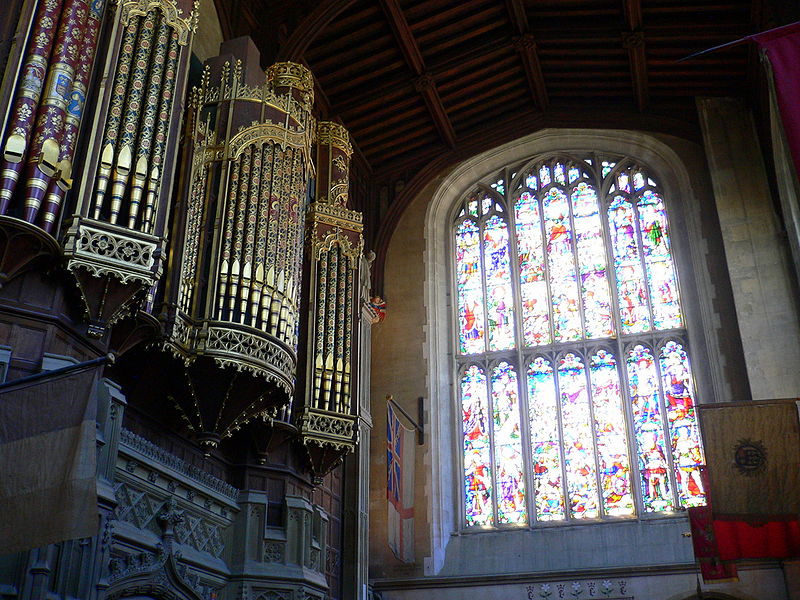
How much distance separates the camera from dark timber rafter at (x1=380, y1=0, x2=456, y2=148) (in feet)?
47.1

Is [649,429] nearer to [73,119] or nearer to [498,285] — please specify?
[498,285]

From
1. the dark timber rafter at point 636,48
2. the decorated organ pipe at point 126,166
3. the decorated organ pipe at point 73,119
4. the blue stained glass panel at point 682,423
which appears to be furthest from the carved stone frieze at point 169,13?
the blue stained glass panel at point 682,423

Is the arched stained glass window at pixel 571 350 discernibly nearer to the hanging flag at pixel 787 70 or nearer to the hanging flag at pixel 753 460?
the hanging flag at pixel 753 460

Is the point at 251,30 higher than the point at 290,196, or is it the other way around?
the point at 251,30

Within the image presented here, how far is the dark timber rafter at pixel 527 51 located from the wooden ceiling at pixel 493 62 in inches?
1.0

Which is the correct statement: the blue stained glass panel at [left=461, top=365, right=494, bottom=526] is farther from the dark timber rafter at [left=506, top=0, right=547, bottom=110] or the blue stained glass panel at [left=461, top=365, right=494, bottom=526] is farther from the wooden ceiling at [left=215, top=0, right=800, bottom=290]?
the dark timber rafter at [left=506, top=0, right=547, bottom=110]

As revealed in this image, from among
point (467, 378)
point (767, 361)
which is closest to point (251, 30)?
point (467, 378)

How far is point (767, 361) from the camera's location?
1330cm

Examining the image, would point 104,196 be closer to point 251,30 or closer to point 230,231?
point 230,231

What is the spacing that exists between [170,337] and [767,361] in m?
9.29

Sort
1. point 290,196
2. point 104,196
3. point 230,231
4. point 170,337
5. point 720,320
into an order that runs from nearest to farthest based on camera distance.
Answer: point 104,196, point 170,337, point 230,231, point 290,196, point 720,320

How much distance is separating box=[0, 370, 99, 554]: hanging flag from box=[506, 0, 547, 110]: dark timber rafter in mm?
11875

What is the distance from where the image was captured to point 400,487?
1373 centimetres

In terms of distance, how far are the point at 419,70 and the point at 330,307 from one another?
596 cm
